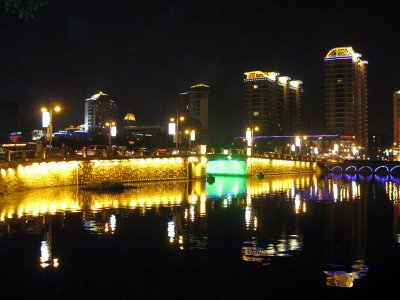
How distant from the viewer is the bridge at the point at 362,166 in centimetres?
10938

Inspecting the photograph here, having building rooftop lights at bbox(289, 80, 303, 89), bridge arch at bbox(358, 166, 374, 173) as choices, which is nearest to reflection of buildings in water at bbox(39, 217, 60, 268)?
bridge arch at bbox(358, 166, 374, 173)

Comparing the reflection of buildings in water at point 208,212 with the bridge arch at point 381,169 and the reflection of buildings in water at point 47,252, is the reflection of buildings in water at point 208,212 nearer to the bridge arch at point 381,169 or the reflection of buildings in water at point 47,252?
the reflection of buildings in water at point 47,252

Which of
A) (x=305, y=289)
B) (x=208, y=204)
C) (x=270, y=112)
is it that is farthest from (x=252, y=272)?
(x=270, y=112)

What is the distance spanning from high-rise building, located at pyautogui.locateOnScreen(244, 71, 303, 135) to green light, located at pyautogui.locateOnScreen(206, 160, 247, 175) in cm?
7191

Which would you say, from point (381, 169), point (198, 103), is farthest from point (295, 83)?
point (381, 169)

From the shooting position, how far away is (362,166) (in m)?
116

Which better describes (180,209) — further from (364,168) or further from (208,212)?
(364,168)

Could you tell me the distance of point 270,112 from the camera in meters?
154

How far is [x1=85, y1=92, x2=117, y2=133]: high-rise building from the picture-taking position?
497 feet

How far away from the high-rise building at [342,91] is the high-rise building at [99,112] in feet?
204

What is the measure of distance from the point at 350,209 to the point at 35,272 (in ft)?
77.9

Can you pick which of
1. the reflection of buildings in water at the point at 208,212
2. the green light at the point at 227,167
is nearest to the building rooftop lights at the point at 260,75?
the green light at the point at 227,167

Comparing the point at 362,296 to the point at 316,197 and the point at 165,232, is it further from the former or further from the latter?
the point at 316,197

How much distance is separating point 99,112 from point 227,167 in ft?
282
